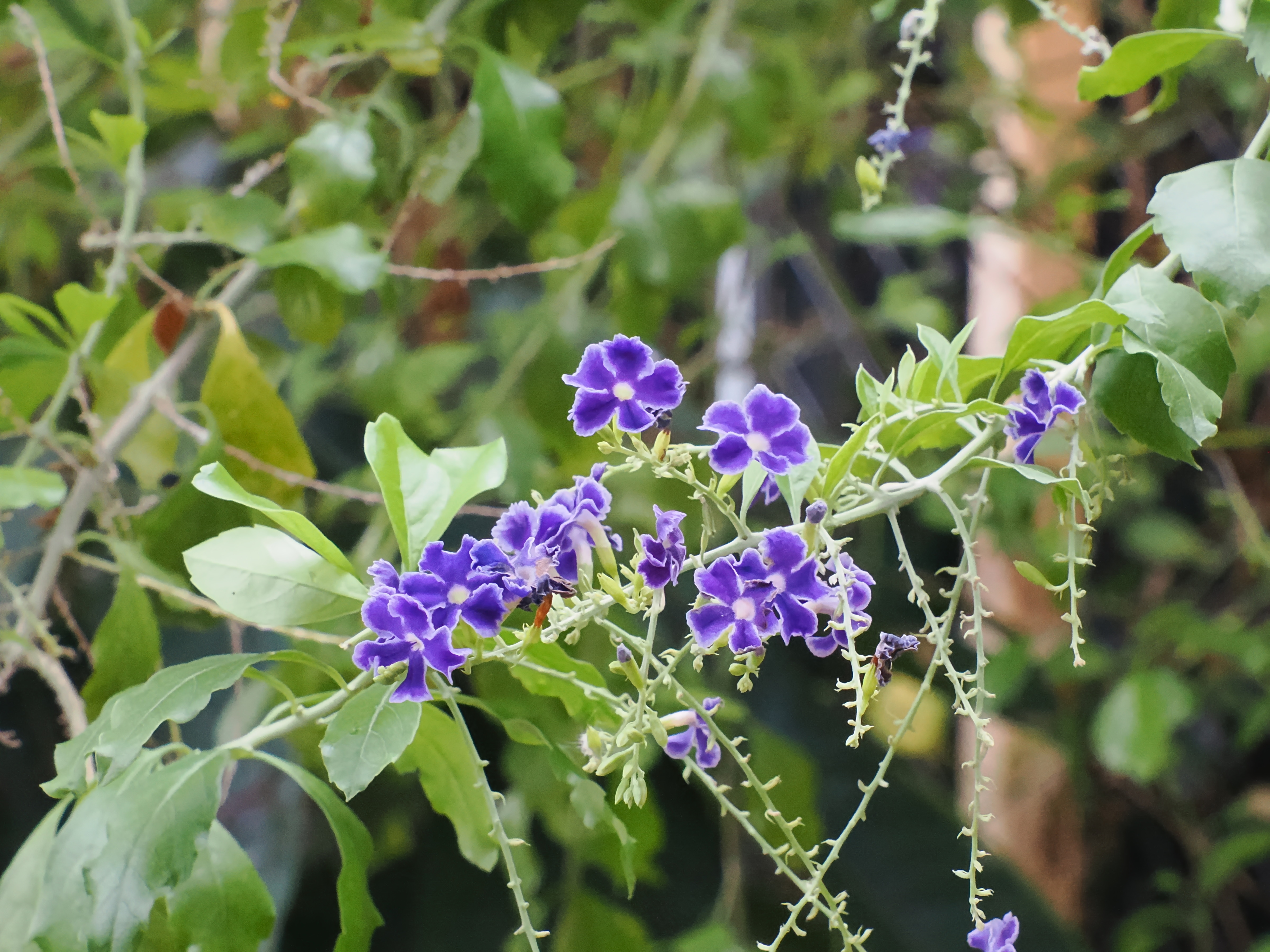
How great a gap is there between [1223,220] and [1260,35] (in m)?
0.10

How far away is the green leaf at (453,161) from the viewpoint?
75cm

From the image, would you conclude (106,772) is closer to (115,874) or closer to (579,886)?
(115,874)

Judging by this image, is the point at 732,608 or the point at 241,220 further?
the point at 241,220

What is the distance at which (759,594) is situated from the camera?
0.38 m

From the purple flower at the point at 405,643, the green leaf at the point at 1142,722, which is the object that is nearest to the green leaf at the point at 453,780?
the purple flower at the point at 405,643

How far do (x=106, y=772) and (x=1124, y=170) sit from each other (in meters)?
1.49

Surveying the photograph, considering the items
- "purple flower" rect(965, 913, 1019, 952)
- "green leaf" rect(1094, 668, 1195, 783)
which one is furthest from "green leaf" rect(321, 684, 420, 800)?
"green leaf" rect(1094, 668, 1195, 783)

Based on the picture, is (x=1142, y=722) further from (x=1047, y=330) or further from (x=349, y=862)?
(x=349, y=862)

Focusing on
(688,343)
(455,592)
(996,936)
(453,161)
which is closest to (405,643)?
(455,592)

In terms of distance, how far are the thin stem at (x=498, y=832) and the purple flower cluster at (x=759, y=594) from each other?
0.10 m

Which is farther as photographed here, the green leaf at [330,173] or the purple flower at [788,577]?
the green leaf at [330,173]

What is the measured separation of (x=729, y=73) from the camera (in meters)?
0.96

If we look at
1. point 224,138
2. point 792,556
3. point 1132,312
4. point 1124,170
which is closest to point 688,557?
point 792,556

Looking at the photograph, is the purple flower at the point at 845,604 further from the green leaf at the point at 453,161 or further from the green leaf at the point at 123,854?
the green leaf at the point at 453,161
